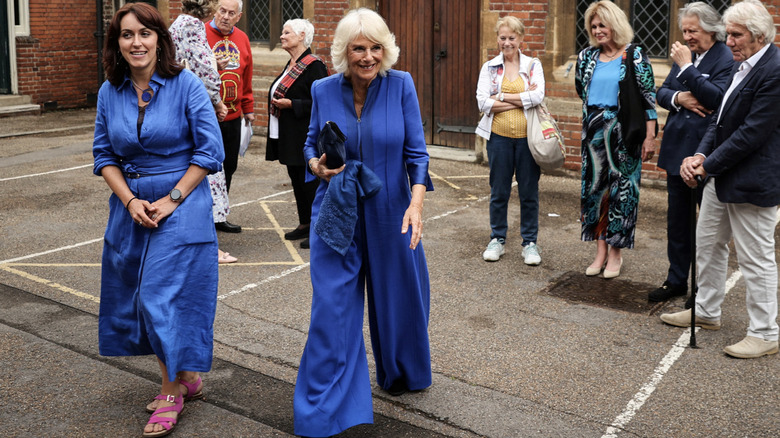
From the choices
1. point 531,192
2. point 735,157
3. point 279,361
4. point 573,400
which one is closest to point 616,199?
point 531,192

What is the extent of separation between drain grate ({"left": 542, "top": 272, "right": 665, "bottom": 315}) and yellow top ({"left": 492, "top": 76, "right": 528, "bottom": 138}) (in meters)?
1.25

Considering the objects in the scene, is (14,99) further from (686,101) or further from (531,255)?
(686,101)

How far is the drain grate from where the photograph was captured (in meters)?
6.47

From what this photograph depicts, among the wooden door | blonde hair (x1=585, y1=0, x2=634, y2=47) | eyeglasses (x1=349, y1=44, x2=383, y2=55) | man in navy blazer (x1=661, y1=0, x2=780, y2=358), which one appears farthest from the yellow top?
the wooden door

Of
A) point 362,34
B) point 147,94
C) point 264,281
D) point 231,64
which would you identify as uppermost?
point 362,34

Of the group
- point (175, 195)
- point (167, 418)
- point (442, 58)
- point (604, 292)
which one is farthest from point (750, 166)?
point (442, 58)

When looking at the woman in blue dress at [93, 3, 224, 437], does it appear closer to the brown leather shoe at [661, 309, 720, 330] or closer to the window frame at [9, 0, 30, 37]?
the brown leather shoe at [661, 309, 720, 330]

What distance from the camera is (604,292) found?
22.2 ft

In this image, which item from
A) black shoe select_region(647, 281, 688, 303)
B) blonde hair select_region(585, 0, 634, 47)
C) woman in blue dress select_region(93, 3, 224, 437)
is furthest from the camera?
blonde hair select_region(585, 0, 634, 47)

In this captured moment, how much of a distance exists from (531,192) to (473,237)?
3.36 ft

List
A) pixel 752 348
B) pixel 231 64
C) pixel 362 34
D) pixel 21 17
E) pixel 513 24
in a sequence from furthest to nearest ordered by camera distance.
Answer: pixel 21 17 → pixel 231 64 → pixel 513 24 → pixel 752 348 → pixel 362 34

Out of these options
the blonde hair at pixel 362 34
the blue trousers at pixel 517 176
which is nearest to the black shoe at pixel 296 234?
the blue trousers at pixel 517 176

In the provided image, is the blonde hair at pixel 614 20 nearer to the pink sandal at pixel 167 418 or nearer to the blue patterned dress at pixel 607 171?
the blue patterned dress at pixel 607 171

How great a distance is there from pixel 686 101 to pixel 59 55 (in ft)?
46.7
